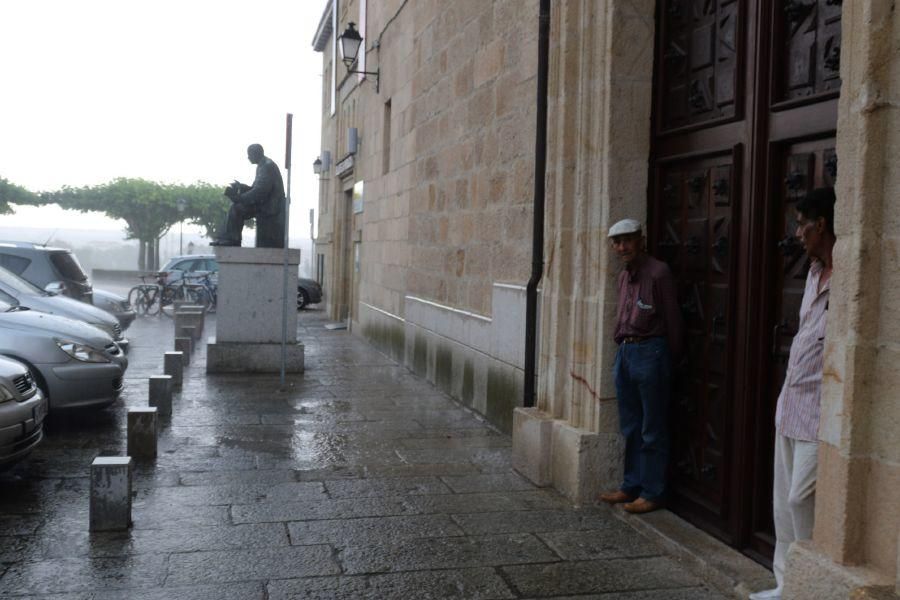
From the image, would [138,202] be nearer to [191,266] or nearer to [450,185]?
[191,266]

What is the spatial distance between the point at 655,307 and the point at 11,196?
5902cm

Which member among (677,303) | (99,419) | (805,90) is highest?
(805,90)

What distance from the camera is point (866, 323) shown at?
335cm

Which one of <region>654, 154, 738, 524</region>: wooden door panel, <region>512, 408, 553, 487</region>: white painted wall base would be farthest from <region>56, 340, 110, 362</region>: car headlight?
<region>654, 154, 738, 524</region>: wooden door panel

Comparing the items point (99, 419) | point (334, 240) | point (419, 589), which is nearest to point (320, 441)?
point (99, 419)

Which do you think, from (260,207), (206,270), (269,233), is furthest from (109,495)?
(206,270)

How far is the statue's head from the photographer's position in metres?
12.8

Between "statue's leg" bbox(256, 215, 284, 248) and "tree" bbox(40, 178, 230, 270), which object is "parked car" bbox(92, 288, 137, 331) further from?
"tree" bbox(40, 178, 230, 270)

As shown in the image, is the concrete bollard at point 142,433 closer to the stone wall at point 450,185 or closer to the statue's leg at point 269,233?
the stone wall at point 450,185

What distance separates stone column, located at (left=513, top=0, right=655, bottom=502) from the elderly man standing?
24cm

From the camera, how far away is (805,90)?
4.50 meters

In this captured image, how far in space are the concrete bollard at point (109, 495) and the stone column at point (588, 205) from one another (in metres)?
2.68

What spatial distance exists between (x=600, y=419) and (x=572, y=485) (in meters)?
0.47

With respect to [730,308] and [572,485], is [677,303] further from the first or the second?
[572,485]
